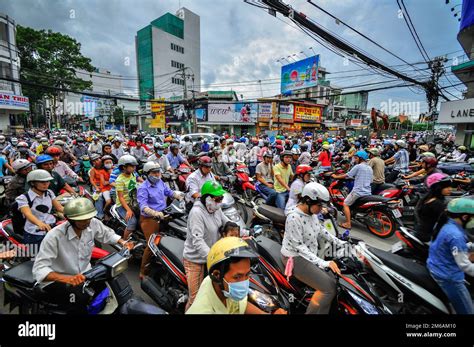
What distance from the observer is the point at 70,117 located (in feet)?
176

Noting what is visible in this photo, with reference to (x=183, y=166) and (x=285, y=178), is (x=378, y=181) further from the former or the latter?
(x=183, y=166)

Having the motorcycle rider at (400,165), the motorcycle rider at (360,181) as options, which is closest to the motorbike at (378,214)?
the motorcycle rider at (360,181)

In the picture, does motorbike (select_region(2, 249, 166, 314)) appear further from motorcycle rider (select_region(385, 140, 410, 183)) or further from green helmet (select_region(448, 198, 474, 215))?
motorcycle rider (select_region(385, 140, 410, 183))

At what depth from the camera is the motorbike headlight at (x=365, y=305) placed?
2.05 meters

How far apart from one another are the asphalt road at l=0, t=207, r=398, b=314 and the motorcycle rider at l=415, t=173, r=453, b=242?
1.63 metres

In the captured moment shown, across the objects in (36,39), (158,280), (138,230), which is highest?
(36,39)

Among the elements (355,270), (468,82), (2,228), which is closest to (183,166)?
(2,228)

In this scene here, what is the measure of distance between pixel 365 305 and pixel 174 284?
200 cm

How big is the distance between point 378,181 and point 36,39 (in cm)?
2913

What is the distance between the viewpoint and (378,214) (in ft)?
16.6

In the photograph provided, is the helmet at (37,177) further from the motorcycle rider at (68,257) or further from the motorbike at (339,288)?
the motorbike at (339,288)

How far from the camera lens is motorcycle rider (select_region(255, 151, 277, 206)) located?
215 inches

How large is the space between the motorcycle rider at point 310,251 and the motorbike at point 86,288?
145 centimetres

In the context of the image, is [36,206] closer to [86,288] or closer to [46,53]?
[86,288]
